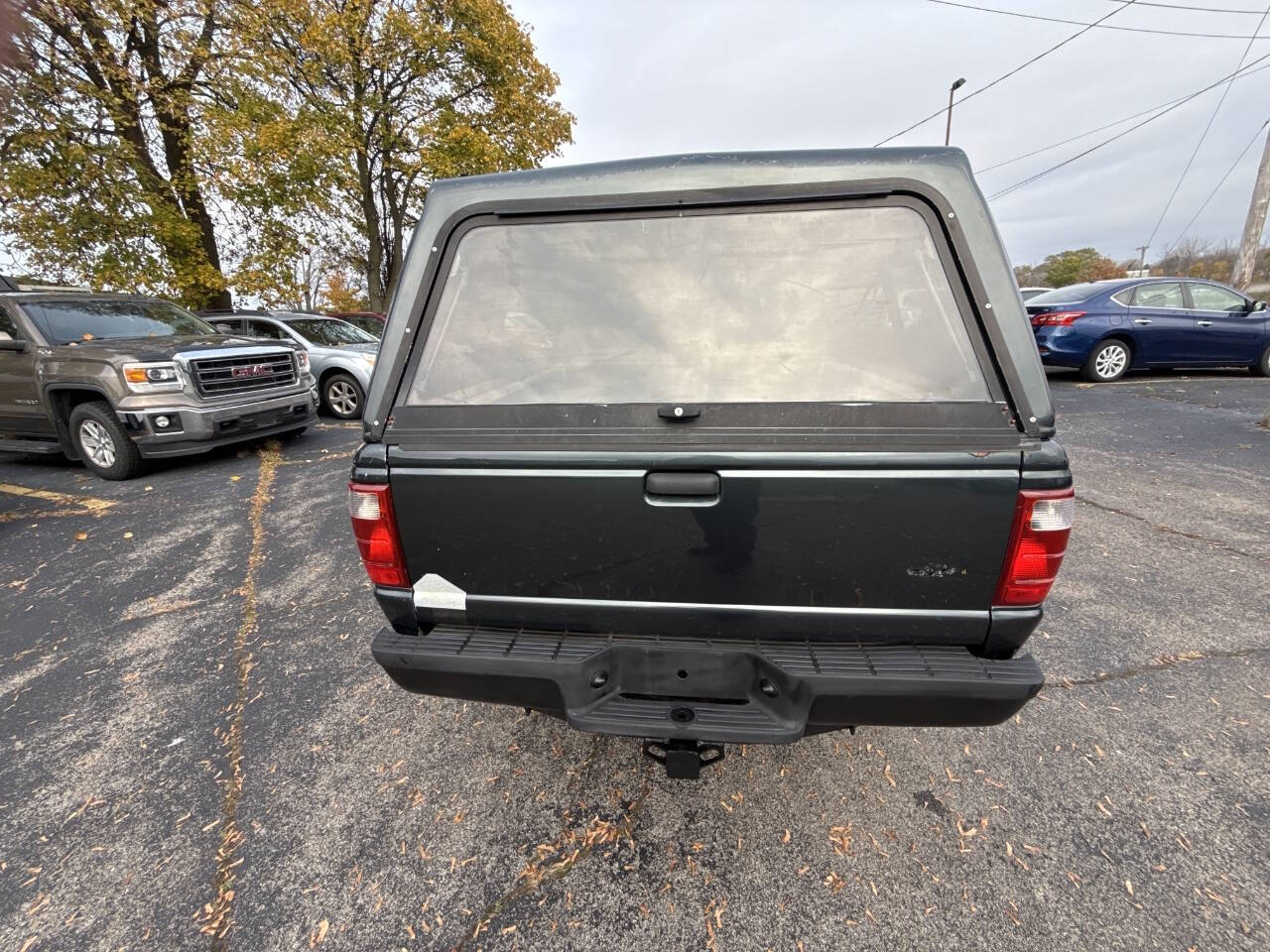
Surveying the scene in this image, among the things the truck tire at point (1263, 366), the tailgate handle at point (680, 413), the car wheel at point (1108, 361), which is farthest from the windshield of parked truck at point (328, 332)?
the truck tire at point (1263, 366)

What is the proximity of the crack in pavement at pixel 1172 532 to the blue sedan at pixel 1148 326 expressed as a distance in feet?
16.9

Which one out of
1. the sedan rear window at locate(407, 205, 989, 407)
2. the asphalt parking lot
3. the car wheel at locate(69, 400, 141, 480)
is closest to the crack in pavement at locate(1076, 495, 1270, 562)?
the asphalt parking lot

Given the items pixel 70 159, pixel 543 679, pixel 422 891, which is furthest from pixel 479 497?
pixel 70 159

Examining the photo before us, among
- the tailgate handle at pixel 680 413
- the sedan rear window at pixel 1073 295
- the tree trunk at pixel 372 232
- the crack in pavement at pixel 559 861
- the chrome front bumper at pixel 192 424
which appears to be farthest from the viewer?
the tree trunk at pixel 372 232

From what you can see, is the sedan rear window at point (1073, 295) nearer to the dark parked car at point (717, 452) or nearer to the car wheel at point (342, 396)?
the dark parked car at point (717, 452)

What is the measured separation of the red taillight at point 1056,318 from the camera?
8.56m

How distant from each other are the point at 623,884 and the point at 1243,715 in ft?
9.11

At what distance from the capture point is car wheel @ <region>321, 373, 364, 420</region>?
28.7 feet

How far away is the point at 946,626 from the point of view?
1.54 meters

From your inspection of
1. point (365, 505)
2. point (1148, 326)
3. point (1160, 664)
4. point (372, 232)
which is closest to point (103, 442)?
point (365, 505)

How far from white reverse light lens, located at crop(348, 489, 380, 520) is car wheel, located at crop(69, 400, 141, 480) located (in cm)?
613

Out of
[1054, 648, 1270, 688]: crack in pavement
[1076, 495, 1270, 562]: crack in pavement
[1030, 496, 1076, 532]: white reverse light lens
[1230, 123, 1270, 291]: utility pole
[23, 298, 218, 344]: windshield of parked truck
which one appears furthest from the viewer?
[1230, 123, 1270, 291]: utility pole

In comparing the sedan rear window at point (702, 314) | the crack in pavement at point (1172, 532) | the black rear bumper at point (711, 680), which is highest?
the sedan rear window at point (702, 314)

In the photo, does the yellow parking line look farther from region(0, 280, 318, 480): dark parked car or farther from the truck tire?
the truck tire
